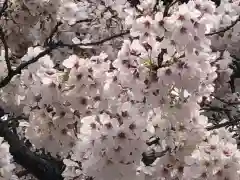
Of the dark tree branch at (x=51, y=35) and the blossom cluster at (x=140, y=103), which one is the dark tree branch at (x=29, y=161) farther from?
the blossom cluster at (x=140, y=103)

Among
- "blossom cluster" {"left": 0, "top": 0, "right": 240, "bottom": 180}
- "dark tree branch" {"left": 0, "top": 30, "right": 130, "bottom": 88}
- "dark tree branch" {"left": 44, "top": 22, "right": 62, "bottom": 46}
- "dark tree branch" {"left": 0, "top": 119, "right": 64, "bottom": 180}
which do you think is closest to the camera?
"blossom cluster" {"left": 0, "top": 0, "right": 240, "bottom": 180}

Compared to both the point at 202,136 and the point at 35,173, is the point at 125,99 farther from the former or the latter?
the point at 35,173

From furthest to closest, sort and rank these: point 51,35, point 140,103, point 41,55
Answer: point 51,35
point 41,55
point 140,103

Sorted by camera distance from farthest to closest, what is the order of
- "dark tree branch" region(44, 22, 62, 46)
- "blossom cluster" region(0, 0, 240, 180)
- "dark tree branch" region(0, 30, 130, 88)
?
"dark tree branch" region(44, 22, 62, 46), "dark tree branch" region(0, 30, 130, 88), "blossom cluster" region(0, 0, 240, 180)

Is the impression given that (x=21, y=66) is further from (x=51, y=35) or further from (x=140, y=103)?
(x=140, y=103)

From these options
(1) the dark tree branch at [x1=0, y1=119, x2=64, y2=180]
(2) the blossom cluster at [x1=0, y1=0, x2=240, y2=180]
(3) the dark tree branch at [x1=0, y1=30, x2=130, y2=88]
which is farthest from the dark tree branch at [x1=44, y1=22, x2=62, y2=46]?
(1) the dark tree branch at [x1=0, y1=119, x2=64, y2=180]

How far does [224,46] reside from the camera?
5.52 m

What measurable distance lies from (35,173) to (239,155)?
2503mm

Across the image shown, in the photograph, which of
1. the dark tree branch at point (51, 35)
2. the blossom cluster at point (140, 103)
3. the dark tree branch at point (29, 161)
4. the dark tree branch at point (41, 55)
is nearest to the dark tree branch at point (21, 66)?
the dark tree branch at point (41, 55)

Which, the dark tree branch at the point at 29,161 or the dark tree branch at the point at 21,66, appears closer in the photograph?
the dark tree branch at the point at 21,66

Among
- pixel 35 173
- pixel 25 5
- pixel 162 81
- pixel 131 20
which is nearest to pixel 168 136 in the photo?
pixel 162 81

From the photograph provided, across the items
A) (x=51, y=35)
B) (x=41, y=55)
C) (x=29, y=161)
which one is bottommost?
(x=29, y=161)

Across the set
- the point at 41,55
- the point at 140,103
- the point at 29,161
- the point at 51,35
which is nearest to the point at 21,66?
the point at 41,55

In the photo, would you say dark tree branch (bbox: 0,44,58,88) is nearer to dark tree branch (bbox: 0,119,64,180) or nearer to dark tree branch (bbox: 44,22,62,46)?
dark tree branch (bbox: 44,22,62,46)
